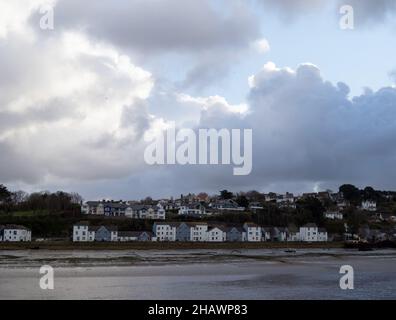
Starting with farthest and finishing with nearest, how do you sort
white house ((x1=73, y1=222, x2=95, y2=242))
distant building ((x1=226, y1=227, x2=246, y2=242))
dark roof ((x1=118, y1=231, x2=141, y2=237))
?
distant building ((x1=226, y1=227, x2=246, y2=242)) → dark roof ((x1=118, y1=231, x2=141, y2=237)) → white house ((x1=73, y1=222, x2=95, y2=242))

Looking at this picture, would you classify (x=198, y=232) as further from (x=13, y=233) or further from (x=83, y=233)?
(x=13, y=233)

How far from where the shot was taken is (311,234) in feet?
401

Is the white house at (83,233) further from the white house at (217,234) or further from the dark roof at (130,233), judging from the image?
the white house at (217,234)

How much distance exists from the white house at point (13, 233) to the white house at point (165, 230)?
24.7 metres

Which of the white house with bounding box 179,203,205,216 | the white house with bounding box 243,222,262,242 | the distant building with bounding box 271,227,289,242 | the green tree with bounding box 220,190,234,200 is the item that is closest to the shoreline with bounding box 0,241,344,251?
the white house with bounding box 243,222,262,242

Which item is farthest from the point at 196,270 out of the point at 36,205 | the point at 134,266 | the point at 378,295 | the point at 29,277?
the point at 36,205

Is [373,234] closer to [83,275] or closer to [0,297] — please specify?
[83,275]

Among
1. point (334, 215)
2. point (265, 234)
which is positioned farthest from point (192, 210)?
point (334, 215)

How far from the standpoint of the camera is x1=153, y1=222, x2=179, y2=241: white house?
11038 centimetres

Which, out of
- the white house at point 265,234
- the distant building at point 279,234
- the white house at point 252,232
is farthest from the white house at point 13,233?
the distant building at point 279,234

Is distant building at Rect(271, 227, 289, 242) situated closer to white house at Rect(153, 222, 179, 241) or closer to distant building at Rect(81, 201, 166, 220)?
white house at Rect(153, 222, 179, 241)

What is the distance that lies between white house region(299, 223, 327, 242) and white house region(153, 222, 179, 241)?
1159 inches

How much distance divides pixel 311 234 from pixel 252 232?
1397 centimetres

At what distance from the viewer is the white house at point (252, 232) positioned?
385 ft
